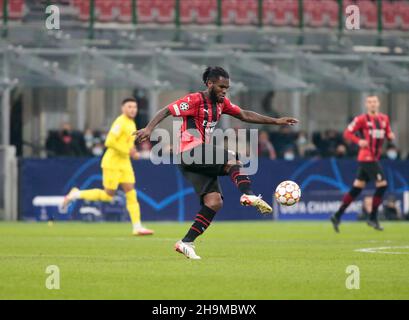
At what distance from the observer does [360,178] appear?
782 inches

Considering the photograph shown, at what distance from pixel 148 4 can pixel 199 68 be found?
153 inches

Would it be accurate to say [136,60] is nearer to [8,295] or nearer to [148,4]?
[148,4]

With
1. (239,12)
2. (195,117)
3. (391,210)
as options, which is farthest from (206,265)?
(239,12)

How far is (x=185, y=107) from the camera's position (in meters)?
12.5

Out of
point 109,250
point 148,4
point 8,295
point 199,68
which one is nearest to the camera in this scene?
point 8,295

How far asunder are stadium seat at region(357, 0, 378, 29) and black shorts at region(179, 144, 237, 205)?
21.9 m

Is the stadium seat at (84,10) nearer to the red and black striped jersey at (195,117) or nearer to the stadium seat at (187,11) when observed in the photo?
the stadium seat at (187,11)

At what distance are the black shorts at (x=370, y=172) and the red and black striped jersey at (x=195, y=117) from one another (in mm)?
7710

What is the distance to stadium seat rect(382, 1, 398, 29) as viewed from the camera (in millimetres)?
34000

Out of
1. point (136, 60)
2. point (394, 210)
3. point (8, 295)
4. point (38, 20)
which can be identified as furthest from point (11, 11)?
point (8, 295)

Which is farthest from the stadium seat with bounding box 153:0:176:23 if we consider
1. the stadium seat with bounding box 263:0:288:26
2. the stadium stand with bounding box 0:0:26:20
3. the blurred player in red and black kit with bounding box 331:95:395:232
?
the blurred player in red and black kit with bounding box 331:95:395:232

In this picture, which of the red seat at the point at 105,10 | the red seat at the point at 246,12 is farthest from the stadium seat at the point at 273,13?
the red seat at the point at 105,10

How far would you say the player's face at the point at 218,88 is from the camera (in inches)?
488

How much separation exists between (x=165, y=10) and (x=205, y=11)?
1220 mm
